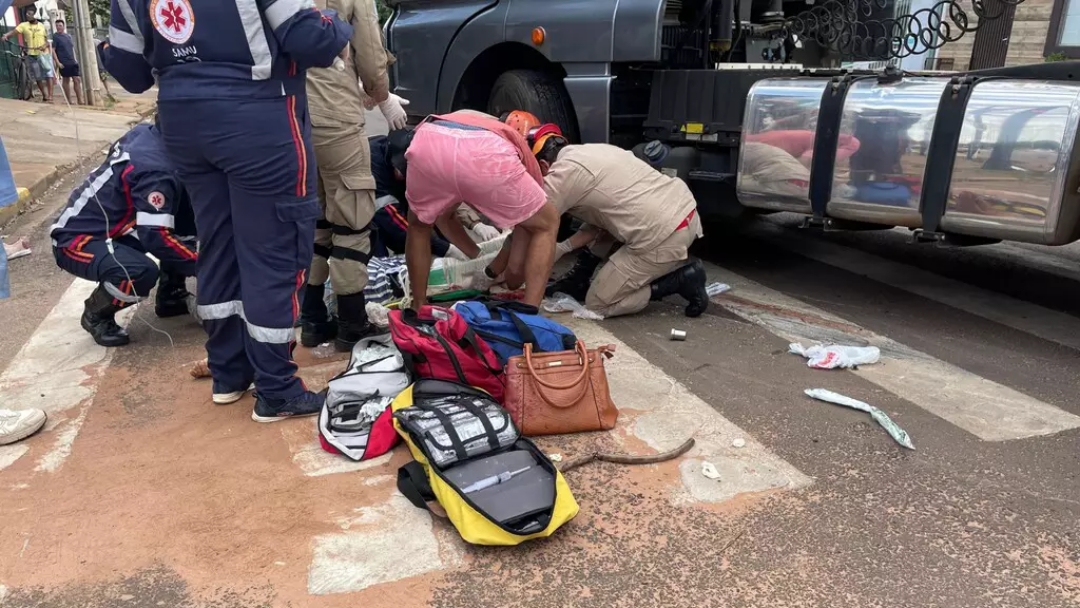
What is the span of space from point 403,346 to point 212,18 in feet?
4.24

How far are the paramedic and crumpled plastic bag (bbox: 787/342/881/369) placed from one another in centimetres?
203

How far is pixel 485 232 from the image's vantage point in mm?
4746

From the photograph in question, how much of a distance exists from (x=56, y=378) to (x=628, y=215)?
2726mm

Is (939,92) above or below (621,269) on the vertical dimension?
above

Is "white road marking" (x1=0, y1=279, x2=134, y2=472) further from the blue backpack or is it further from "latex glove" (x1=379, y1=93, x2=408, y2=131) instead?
"latex glove" (x1=379, y1=93, x2=408, y2=131)

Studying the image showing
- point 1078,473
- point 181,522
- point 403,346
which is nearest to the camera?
point 181,522

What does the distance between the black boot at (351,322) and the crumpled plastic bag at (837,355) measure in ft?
6.60

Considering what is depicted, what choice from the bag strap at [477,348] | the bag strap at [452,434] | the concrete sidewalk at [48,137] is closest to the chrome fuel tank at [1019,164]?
the bag strap at [477,348]

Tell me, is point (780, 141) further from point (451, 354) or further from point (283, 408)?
point (283, 408)

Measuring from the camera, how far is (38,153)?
9680 mm

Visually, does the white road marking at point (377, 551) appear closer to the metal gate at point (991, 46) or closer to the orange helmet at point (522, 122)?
the orange helmet at point (522, 122)

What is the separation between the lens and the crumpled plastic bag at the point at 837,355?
140 inches

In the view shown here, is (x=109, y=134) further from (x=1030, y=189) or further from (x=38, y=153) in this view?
(x=1030, y=189)

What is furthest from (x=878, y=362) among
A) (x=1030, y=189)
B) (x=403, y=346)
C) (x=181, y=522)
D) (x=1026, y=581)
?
(x=181, y=522)
